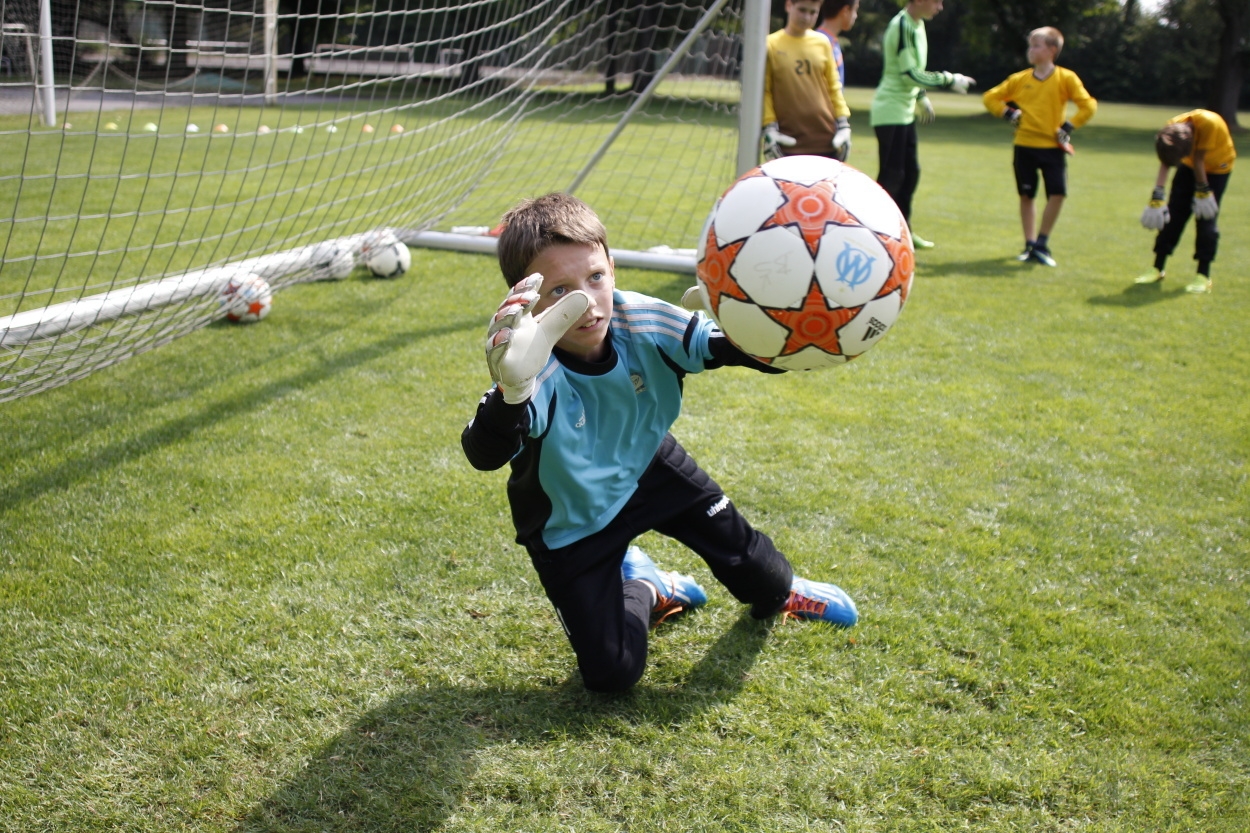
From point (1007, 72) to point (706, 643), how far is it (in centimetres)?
4008

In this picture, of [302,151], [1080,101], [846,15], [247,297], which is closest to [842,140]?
[846,15]

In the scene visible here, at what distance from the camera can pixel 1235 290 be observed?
6.96m

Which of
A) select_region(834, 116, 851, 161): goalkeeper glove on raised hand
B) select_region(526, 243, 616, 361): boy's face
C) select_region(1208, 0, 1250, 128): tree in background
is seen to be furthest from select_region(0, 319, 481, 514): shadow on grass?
select_region(1208, 0, 1250, 128): tree in background

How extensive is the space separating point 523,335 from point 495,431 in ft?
0.78

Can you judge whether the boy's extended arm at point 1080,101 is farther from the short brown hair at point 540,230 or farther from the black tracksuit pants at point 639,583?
the short brown hair at point 540,230

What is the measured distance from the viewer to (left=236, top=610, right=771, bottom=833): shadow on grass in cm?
208

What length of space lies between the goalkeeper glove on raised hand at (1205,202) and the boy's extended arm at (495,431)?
21.7 feet

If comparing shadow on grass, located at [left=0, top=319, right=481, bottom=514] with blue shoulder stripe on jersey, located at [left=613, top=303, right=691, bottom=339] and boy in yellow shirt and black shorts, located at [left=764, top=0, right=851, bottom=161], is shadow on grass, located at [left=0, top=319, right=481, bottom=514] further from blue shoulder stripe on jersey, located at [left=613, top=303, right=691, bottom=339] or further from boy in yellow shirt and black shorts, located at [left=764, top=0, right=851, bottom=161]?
boy in yellow shirt and black shorts, located at [left=764, top=0, right=851, bottom=161]

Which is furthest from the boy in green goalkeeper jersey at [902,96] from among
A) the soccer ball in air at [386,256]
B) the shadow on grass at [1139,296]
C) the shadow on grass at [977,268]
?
the soccer ball in air at [386,256]

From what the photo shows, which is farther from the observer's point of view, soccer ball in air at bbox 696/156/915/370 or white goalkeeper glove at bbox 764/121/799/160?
white goalkeeper glove at bbox 764/121/799/160

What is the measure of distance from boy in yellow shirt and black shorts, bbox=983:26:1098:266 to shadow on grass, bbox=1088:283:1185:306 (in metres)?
0.80

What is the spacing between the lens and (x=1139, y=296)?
668 cm

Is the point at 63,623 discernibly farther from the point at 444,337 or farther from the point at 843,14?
the point at 843,14

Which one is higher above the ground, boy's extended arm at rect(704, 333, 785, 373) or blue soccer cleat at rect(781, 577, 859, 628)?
boy's extended arm at rect(704, 333, 785, 373)
